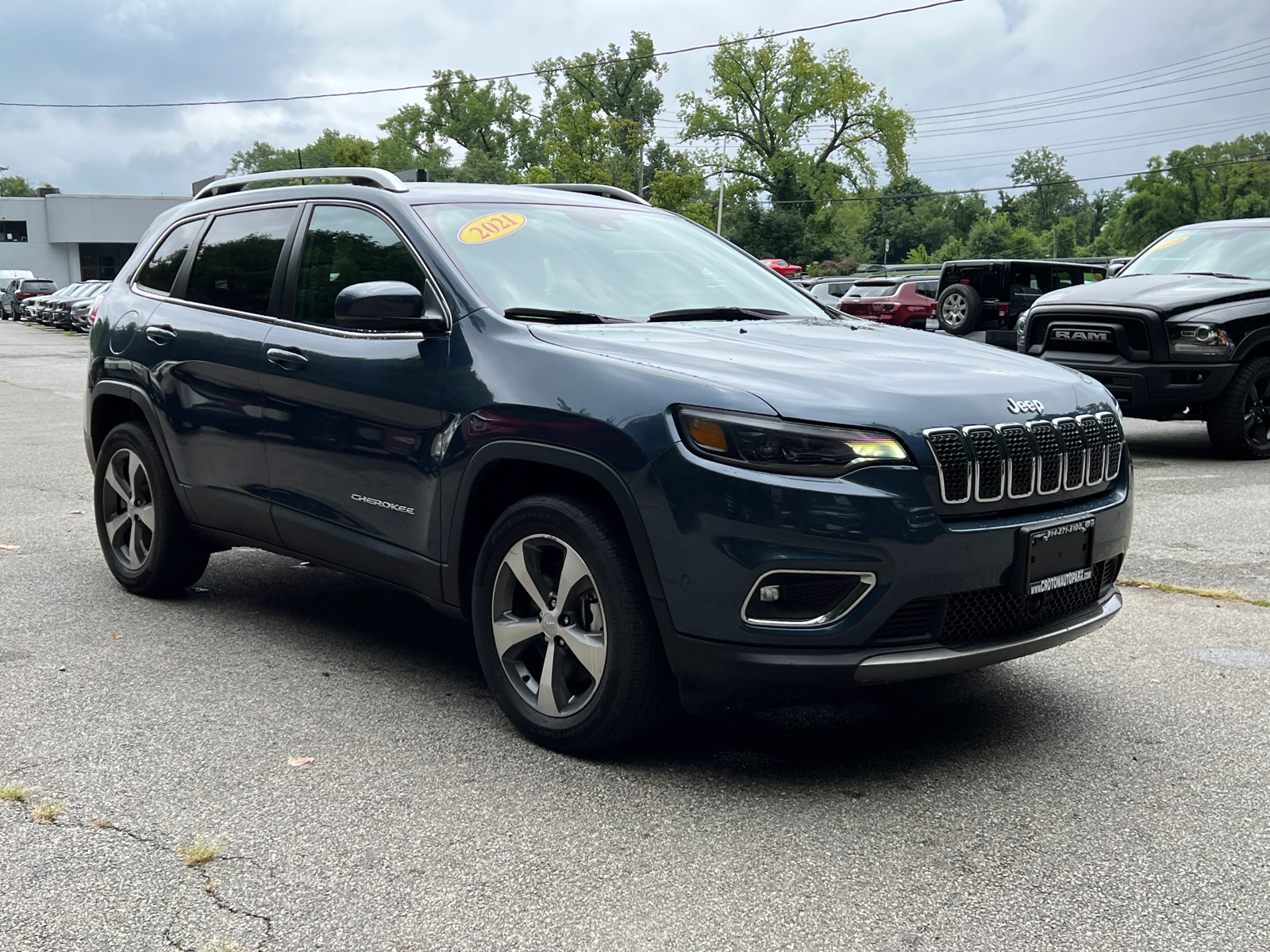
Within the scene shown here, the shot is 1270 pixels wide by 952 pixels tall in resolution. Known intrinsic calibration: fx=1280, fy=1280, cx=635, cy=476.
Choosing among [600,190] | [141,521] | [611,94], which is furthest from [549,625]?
[611,94]

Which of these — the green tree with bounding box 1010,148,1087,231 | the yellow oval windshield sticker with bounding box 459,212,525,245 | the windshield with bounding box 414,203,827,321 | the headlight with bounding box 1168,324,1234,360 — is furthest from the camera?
the green tree with bounding box 1010,148,1087,231

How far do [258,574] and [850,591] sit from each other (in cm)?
388

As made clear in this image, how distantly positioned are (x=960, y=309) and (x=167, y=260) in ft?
60.0

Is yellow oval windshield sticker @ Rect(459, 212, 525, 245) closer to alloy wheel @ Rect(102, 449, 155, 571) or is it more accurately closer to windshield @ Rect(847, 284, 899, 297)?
alloy wheel @ Rect(102, 449, 155, 571)

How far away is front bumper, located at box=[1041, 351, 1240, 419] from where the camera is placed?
32.3 ft

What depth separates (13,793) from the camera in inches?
138

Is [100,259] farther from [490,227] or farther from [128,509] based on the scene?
[490,227]

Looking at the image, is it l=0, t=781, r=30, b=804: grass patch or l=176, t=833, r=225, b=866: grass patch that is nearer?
l=176, t=833, r=225, b=866: grass patch

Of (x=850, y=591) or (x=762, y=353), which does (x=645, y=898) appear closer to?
(x=850, y=591)

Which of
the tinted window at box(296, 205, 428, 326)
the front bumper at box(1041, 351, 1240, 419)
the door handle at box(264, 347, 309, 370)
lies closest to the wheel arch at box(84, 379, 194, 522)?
the door handle at box(264, 347, 309, 370)

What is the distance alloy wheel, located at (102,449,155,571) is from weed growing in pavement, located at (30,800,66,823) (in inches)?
90.8

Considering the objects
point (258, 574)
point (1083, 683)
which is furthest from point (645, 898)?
point (258, 574)

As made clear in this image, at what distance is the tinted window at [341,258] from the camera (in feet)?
14.9

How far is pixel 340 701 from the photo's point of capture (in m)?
4.38
